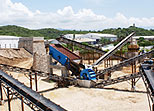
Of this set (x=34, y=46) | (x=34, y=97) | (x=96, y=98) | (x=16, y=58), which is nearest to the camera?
(x=34, y=97)

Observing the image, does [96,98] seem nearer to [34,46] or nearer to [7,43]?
[34,46]

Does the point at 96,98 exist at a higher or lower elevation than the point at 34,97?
lower

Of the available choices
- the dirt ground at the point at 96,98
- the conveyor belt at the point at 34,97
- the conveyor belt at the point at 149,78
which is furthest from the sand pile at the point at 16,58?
the conveyor belt at the point at 149,78

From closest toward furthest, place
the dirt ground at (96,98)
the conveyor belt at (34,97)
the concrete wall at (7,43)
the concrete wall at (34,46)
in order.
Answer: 1. the conveyor belt at (34,97)
2. the dirt ground at (96,98)
3. the concrete wall at (34,46)
4. the concrete wall at (7,43)

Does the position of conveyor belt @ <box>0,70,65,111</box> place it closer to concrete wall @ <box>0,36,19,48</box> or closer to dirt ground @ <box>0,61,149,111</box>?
dirt ground @ <box>0,61,149,111</box>

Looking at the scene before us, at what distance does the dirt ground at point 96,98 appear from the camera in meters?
13.7

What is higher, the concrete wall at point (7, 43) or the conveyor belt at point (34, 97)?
the concrete wall at point (7, 43)

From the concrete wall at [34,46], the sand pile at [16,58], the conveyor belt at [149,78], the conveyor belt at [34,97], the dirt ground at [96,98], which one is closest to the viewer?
the conveyor belt at [149,78]

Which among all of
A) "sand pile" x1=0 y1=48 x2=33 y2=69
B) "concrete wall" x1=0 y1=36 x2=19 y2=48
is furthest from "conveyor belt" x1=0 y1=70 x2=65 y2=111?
"concrete wall" x1=0 y1=36 x2=19 y2=48

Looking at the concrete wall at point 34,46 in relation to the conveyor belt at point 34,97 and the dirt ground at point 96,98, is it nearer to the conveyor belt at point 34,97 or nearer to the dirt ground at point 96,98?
the dirt ground at point 96,98

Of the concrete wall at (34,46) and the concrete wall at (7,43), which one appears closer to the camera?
the concrete wall at (34,46)

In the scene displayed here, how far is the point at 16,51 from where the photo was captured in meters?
28.8

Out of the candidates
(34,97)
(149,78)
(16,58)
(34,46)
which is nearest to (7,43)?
(34,46)

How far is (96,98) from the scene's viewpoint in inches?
625
